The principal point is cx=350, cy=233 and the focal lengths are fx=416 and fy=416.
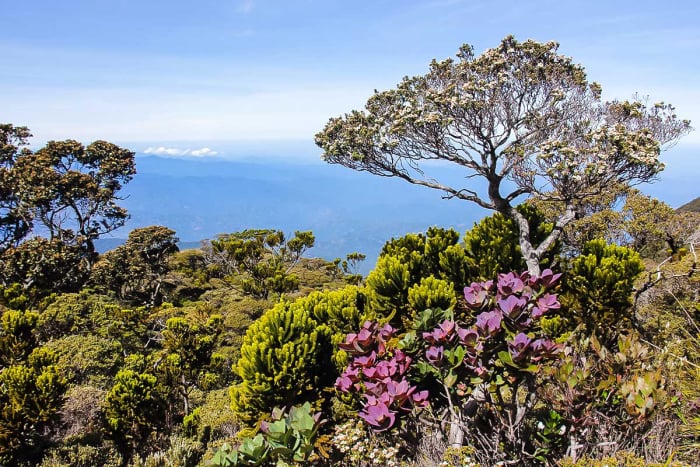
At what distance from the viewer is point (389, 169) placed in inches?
417

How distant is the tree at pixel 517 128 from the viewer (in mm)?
8047

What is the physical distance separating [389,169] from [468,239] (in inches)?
141

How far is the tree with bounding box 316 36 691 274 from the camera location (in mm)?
8047

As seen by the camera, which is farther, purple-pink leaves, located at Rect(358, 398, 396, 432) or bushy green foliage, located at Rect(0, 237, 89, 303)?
bushy green foliage, located at Rect(0, 237, 89, 303)

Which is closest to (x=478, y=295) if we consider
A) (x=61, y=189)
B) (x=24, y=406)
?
(x=24, y=406)

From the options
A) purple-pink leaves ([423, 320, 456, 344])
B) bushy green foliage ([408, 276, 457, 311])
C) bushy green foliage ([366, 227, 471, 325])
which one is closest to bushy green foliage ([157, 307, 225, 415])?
bushy green foliage ([366, 227, 471, 325])

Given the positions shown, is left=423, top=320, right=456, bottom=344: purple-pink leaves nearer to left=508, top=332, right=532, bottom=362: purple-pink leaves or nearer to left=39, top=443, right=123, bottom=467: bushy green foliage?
left=508, top=332, right=532, bottom=362: purple-pink leaves

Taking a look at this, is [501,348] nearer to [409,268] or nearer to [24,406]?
[409,268]

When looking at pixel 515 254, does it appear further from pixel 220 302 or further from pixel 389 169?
pixel 220 302

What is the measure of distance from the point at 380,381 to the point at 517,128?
797 centimetres

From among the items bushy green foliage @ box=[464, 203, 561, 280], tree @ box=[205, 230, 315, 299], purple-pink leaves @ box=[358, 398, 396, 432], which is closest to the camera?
purple-pink leaves @ box=[358, 398, 396, 432]

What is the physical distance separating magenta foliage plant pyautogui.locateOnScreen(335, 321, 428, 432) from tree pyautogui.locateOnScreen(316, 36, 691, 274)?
4899mm

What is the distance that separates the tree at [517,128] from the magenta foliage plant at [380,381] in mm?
4899

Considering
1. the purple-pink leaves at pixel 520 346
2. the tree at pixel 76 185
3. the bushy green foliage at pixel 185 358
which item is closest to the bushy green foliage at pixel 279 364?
the purple-pink leaves at pixel 520 346
